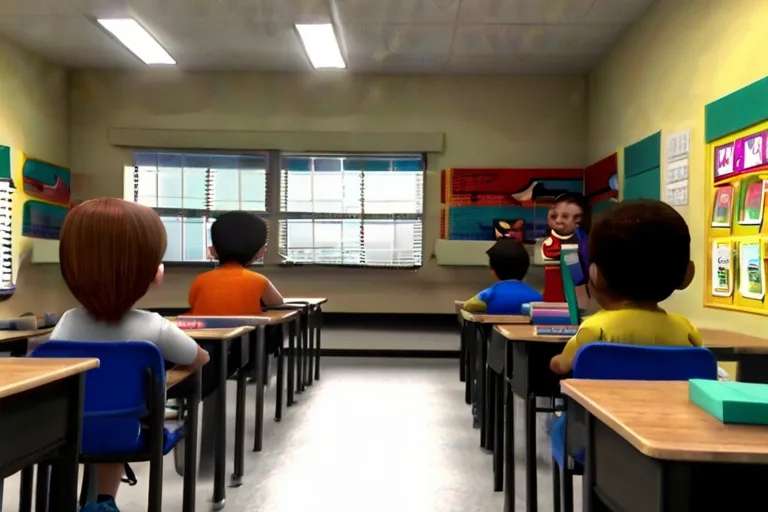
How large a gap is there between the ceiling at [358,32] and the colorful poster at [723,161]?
1415mm

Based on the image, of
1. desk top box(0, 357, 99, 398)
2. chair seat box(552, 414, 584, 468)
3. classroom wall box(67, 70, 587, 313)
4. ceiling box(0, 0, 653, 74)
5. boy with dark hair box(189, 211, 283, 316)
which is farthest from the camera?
classroom wall box(67, 70, 587, 313)

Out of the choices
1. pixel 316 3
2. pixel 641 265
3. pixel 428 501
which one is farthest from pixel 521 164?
pixel 641 265

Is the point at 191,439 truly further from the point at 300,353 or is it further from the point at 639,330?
the point at 300,353

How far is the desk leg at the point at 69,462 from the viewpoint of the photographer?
1181 mm

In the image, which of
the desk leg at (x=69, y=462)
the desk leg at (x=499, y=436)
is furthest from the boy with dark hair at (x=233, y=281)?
the desk leg at (x=69, y=462)

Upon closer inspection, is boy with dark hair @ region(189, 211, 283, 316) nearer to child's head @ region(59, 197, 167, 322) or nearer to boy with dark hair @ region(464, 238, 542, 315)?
boy with dark hair @ region(464, 238, 542, 315)

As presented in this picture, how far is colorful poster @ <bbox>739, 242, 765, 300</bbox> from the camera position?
2561 millimetres

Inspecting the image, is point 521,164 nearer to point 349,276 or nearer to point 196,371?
point 349,276

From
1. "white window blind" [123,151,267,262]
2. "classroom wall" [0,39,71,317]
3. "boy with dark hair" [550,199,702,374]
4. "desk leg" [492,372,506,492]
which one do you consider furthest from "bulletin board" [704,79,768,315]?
"classroom wall" [0,39,71,317]

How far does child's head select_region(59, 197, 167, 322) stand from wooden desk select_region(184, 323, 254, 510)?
356 mm

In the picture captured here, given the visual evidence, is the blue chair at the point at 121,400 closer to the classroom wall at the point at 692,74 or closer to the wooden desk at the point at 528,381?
the wooden desk at the point at 528,381

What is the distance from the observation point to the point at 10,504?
6.67 feet

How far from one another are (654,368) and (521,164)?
436 cm

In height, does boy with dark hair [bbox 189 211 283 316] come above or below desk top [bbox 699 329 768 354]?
above
